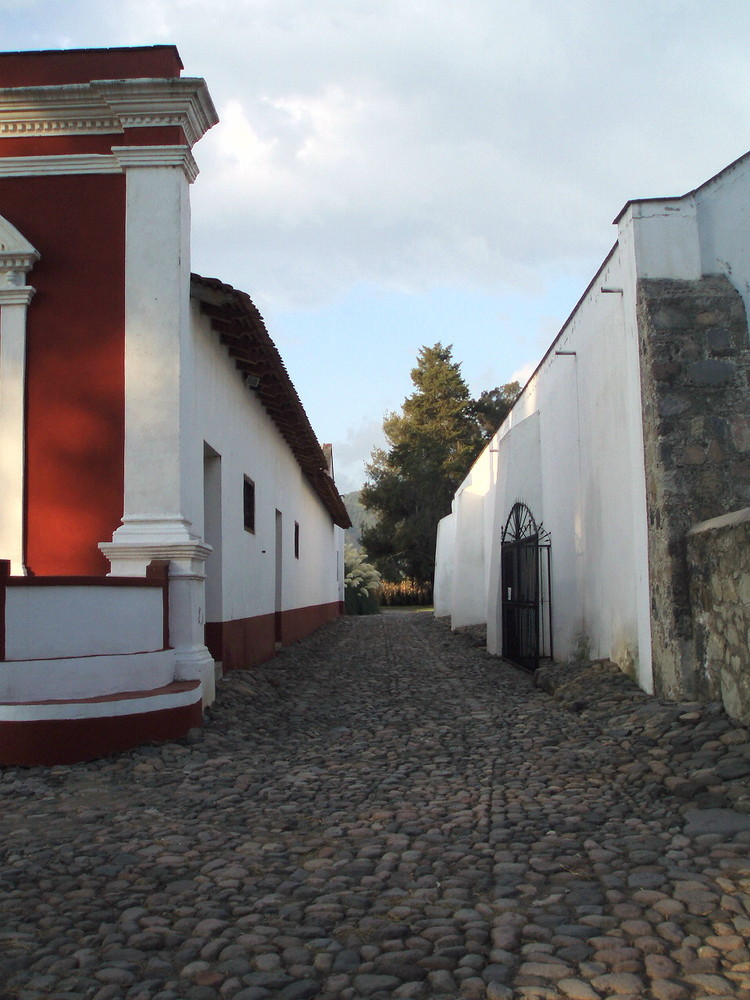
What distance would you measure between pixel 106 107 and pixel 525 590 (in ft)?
24.2

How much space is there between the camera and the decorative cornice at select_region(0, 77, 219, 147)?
22.8ft

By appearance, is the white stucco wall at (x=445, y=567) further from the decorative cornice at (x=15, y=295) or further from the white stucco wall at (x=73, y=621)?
the white stucco wall at (x=73, y=621)

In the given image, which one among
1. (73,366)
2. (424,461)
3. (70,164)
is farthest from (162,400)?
(424,461)

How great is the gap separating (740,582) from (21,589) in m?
4.28

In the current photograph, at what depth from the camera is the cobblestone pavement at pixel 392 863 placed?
2664mm

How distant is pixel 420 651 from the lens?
13789 millimetres

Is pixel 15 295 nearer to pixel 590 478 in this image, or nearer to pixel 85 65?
pixel 85 65

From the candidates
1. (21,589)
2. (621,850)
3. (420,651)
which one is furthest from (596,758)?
(420,651)

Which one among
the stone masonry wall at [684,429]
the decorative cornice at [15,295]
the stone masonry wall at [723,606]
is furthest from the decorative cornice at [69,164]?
the stone masonry wall at [723,606]

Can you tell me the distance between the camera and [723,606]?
5512mm

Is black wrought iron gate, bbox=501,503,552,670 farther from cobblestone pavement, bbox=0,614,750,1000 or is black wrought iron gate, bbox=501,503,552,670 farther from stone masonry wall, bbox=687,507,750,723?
stone masonry wall, bbox=687,507,750,723

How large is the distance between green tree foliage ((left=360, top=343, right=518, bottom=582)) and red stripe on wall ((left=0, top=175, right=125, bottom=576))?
35395 millimetres

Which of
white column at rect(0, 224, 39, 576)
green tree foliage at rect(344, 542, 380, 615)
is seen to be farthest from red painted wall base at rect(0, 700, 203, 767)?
green tree foliage at rect(344, 542, 380, 615)

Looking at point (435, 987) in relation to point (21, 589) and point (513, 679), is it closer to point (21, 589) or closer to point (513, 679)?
point (21, 589)
